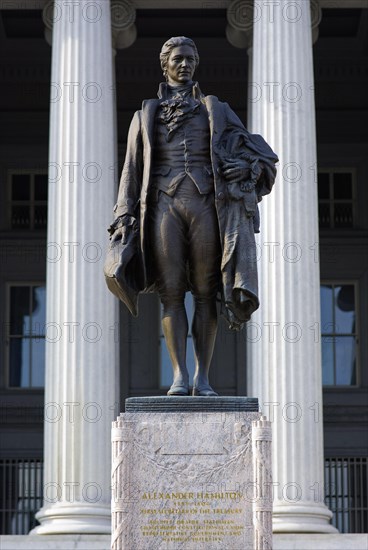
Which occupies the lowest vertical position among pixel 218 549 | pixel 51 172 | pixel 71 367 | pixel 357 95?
pixel 218 549

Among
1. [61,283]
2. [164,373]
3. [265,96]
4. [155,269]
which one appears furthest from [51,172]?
[155,269]

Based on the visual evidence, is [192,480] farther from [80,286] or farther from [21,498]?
[21,498]

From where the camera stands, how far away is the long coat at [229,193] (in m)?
14.9

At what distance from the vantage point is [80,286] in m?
32.2

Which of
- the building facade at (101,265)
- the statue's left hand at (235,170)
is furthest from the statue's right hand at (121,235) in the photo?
the building facade at (101,265)

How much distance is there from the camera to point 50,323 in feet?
106

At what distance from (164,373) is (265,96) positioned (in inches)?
614

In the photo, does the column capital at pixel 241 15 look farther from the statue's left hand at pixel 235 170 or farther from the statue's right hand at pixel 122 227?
the statue's right hand at pixel 122 227

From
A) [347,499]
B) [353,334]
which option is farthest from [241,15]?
[347,499]

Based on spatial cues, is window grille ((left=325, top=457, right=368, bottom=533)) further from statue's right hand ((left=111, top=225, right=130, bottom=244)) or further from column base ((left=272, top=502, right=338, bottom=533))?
statue's right hand ((left=111, top=225, right=130, bottom=244))

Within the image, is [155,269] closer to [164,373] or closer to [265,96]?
[265,96]

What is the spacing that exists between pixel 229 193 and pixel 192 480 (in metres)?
2.81

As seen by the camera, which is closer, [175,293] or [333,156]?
[175,293]

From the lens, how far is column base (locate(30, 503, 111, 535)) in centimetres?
3100
